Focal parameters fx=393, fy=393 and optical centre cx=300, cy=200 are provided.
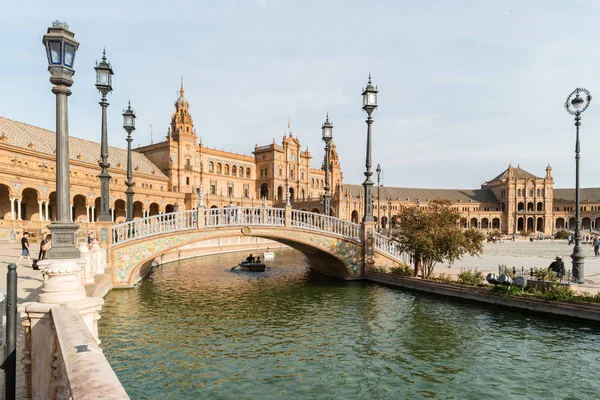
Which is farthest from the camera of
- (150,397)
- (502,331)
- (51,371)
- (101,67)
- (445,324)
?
(101,67)

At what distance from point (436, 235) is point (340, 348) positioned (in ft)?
30.4

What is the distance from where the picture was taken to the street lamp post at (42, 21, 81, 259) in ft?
23.2

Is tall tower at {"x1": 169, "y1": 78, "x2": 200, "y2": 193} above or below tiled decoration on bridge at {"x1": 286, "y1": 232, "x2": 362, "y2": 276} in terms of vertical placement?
above

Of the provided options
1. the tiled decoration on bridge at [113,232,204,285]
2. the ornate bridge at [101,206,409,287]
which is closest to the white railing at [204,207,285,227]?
the ornate bridge at [101,206,409,287]

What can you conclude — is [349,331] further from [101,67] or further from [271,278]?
[101,67]

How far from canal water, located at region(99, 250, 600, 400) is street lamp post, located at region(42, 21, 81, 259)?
3.59m

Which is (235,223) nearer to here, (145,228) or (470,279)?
(145,228)

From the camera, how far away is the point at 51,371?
4867mm

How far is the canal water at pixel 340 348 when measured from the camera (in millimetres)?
8688

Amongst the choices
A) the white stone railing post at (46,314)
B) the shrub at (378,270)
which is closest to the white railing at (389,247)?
the shrub at (378,270)

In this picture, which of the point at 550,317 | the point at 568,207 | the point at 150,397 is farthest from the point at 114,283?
the point at 568,207

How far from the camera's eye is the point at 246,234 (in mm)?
20328

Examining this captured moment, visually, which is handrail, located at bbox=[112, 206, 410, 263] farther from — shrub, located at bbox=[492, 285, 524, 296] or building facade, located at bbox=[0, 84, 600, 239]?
shrub, located at bbox=[492, 285, 524, 296]

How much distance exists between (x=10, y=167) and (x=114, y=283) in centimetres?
2809
